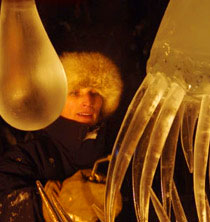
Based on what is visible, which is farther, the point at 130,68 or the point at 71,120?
the point at 130,68

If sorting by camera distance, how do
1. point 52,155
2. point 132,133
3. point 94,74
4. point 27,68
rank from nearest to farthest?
point 132,133 → point 27,68 → point 94,74 → point 52,155

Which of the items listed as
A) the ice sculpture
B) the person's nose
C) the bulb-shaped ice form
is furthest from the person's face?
the ice sculpture

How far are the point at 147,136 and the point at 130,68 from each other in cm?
132

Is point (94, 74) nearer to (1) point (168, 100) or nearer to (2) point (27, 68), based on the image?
(2) point (27, 68)

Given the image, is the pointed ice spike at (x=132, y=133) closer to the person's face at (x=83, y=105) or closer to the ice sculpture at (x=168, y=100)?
the ice sculpture at (x=168, y=100)

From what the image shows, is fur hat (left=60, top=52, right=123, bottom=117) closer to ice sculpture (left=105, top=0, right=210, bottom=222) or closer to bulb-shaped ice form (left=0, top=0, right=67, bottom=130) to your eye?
bulb-shaped ice form (left=0, top=0, right=67, bottom=130)

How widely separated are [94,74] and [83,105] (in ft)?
0.43

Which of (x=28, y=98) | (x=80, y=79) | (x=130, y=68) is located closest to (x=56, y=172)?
(x=80, y=79)

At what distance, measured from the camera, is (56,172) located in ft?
4.67

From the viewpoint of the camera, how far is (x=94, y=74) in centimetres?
133

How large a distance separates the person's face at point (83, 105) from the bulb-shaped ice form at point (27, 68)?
828 mm

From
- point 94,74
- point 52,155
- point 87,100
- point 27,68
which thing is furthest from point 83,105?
point 27,68

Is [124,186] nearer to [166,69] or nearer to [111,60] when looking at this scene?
[111,60]

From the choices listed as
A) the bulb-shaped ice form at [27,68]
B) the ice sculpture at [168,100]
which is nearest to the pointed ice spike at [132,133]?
Result: the ice sculpture at [168,100]
